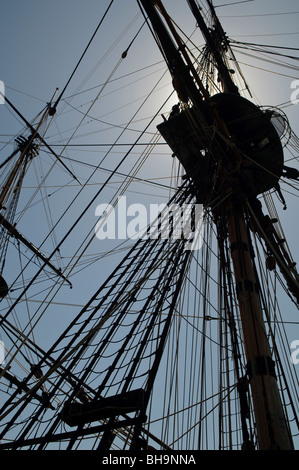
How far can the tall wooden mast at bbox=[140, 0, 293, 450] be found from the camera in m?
3.69

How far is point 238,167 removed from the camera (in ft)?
21.0

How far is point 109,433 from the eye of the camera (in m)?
3.52

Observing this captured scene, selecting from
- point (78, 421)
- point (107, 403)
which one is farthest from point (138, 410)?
point (78, 421)

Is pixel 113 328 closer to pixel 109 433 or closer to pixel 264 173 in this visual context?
pixel 109 433

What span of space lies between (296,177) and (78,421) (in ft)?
18.8

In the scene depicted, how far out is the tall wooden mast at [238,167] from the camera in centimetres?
369

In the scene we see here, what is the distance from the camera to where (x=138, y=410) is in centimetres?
356

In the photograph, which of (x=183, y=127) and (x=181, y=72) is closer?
(x=181, y=72)

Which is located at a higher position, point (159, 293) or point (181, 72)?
point (181, 72)

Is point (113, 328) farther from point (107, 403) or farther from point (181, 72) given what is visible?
point (181, 72)

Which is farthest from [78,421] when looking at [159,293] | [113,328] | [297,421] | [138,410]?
[297,421]
